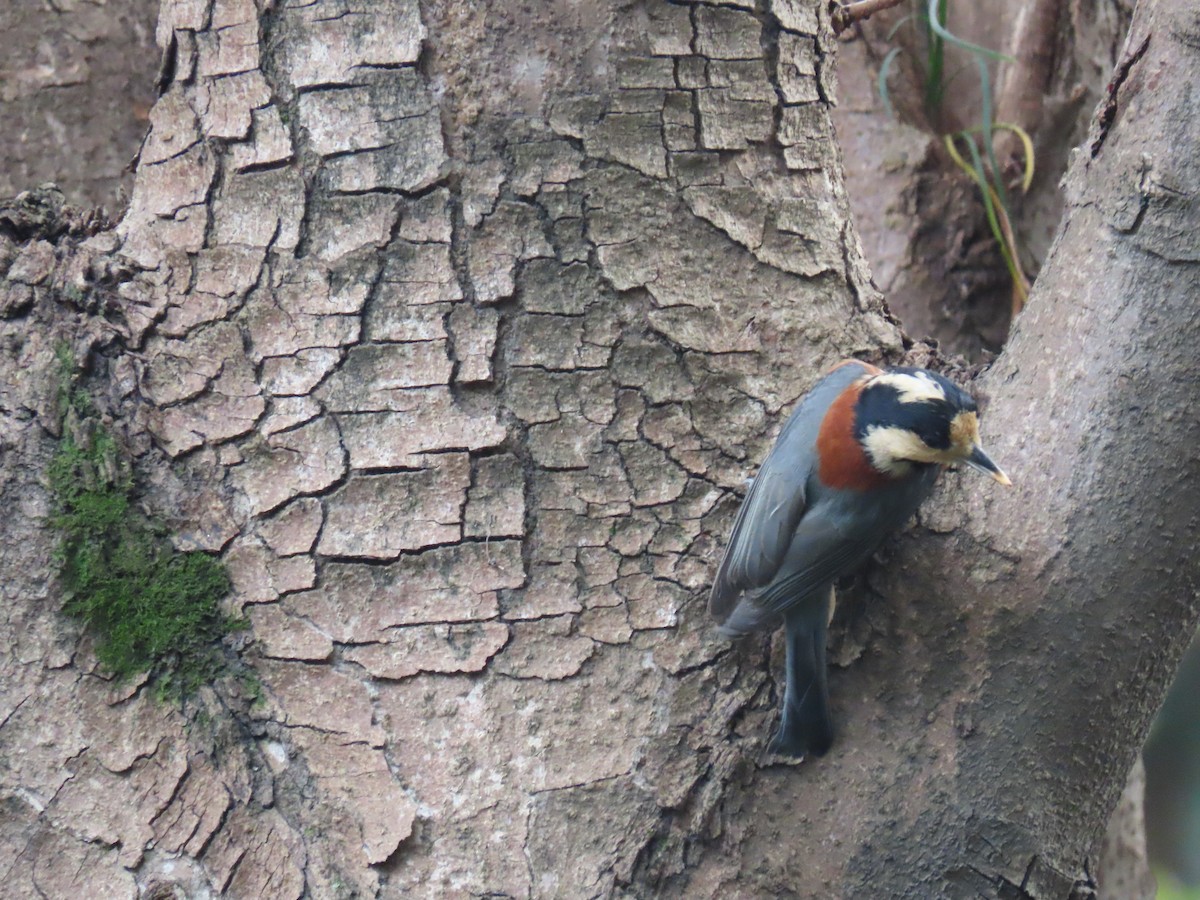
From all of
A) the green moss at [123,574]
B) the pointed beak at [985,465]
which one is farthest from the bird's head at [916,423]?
the green moss at [123,574]

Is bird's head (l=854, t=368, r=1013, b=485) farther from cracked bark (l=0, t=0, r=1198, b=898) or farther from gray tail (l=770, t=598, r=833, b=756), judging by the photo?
gray tail (l=770, t=598, r=833, b=756)

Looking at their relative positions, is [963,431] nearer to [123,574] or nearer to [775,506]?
[775,506]

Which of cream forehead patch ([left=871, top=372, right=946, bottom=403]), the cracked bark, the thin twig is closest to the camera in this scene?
the cracked bark

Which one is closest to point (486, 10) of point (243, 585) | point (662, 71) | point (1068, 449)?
point (662, 71)

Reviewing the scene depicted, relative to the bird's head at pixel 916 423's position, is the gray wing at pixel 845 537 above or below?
below

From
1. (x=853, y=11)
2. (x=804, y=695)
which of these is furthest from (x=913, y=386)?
(x=853, y=11)

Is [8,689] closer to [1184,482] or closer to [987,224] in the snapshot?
[1184,482]

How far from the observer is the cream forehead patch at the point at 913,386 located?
1.37 metres

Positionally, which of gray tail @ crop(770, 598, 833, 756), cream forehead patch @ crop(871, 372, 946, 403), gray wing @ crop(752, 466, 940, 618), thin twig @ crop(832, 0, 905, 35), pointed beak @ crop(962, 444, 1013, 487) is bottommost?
gray tail @ crop(770, 598, 833, 756)

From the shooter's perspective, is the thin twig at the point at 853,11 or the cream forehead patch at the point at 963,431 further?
the thin twig at the point at 853,11

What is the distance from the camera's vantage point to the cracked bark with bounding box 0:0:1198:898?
126 centimetres

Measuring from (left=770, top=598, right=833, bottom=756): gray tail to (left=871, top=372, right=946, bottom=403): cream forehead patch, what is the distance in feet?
1.08

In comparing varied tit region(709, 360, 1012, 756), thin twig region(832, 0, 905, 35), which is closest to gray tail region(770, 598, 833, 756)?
varied tit region(709, 360, 1012, 756)

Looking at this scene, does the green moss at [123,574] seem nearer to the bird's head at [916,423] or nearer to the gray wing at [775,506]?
the gray wing at [775,506]
